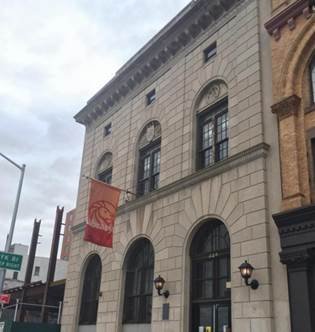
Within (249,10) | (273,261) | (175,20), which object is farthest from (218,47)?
(273,261)

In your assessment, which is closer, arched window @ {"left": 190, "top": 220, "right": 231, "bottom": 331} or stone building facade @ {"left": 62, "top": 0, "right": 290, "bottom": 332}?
stone building facade @ {"left": 62, "top": 0, "right": 290, "bottom": 332}

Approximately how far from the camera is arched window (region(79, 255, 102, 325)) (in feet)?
76.4

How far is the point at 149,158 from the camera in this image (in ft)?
75.2

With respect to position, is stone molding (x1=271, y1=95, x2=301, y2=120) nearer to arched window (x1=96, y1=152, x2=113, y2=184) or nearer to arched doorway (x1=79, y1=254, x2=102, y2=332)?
arched window (x1=96, y1=152, x2=113, y2=184)

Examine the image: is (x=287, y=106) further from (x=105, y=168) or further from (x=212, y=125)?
(x=105, y=168)

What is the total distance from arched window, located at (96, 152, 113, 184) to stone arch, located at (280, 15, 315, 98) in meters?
12.6

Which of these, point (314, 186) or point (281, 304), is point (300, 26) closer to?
point (314, 186)

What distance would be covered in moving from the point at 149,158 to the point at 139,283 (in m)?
6.00

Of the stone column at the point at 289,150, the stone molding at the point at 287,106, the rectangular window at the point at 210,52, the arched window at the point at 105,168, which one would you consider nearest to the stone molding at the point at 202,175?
the stone column at the point at 289,150

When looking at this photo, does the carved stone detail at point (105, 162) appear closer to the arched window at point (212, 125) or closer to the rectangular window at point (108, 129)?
the rectangular window at point (108, 129)

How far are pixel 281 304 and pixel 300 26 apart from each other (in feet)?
30.2

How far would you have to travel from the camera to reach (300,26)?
52.6ft

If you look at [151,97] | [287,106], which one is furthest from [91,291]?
[287,106]

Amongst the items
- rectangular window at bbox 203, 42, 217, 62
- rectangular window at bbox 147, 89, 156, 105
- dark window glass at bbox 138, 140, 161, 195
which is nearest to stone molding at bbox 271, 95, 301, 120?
rectangular window at bbox 203, 42, 217, 62
